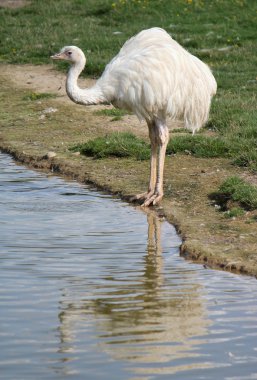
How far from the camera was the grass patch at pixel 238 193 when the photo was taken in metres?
9.55

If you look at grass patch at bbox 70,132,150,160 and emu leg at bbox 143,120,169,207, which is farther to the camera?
grass patch at bbox 70,132,150,160

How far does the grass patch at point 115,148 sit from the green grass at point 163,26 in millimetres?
1082

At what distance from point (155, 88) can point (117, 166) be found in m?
1.82

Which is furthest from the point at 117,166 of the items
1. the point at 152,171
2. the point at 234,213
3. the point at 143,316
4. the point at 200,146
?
the point at 143,316

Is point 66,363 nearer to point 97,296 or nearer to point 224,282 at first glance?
point 97,296

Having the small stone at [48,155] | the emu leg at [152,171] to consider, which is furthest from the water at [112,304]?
the small stone at [48,155]

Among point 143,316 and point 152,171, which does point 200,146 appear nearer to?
point 152,171

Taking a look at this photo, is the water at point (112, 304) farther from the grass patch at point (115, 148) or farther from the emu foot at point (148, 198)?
the grass patch at point (115, 148)

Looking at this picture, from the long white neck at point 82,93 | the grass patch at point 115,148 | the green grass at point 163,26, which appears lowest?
the grass patch at point 115,148

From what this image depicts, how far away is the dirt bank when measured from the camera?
8.43m

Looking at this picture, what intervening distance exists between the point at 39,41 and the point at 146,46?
10.3m

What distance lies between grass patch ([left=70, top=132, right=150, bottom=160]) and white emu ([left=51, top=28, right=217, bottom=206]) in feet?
4.51

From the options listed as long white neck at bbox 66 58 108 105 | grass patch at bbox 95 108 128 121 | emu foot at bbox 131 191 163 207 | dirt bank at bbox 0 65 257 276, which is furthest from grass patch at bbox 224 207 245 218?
grass patch at bbox 95 108 128 121

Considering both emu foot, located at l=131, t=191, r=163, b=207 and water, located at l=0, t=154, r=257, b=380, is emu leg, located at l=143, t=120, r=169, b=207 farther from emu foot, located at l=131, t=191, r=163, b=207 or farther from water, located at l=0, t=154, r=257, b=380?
water, located at l=0, t=154, r=257, b=380
